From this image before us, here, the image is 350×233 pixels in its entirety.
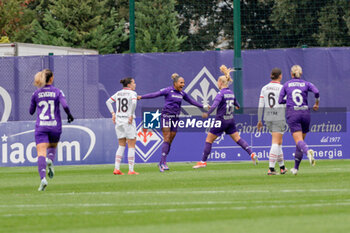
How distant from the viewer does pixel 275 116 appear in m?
16.0

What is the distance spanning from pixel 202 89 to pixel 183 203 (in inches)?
496

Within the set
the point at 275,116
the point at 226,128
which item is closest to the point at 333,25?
the point at 226,128

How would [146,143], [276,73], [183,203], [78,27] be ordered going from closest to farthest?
[183,203], [276,73], [146,143], [78,27]

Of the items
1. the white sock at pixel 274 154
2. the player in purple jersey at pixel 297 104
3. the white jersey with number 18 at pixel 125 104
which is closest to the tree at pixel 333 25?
the white jersey with number 18 at pixel 125 104

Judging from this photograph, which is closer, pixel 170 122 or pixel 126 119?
pixel 126 119

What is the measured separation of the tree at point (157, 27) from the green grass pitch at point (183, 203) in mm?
32669

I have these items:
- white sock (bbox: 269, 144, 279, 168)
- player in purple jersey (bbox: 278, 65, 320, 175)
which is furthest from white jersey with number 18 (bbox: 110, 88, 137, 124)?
player in purple jersey (bbox: 278, 65, 320, 175)

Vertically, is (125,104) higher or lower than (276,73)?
lower

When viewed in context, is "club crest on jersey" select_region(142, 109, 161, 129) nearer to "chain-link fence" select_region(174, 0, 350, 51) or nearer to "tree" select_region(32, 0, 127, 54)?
"chain-link fence" select_region(174, 0, 350, 51)

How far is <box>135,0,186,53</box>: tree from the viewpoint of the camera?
4956 cm

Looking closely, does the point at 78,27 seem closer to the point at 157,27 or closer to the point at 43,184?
the point at 157,27

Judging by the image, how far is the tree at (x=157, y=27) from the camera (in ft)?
163

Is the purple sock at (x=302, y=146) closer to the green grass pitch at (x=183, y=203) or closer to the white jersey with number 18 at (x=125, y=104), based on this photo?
the green grass pitch at (x=183, y=203)

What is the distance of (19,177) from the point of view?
58.3ft
